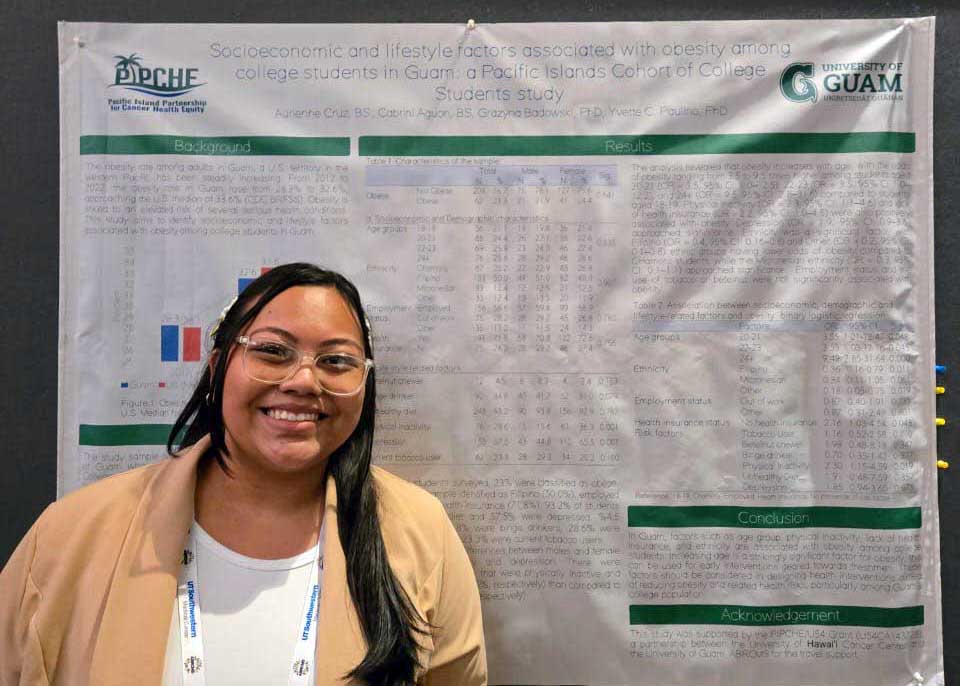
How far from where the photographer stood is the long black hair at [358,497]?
3.19ft

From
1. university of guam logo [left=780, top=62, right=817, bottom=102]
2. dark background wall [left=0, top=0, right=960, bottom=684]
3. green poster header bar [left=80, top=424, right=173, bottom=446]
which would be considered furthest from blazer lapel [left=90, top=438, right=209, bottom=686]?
university of guam logo [left=780, top=62, right=817, bottom=102]

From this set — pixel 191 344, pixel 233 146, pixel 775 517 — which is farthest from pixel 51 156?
pixel 775 517

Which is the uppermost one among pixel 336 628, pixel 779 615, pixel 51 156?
pixel 51 156

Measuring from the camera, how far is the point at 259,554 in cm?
101

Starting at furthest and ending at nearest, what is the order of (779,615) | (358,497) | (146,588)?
(779,615) < (358,497) < (146,588)

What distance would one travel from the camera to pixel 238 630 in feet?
3.13

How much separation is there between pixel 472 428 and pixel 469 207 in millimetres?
424

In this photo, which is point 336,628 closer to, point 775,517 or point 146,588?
point 146,588

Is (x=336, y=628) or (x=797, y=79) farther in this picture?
(x=797, y=79)

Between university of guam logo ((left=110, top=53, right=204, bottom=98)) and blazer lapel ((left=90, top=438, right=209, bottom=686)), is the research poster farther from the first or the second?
blazer lapel ((left=90, top=438, right=209, bottom=686))

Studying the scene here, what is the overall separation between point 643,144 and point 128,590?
1.13 meters

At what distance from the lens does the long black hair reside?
973mm

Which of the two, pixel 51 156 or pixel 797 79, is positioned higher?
pixel 797 79

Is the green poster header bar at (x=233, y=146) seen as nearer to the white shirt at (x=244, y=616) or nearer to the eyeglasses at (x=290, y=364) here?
the eyeglasses at (x=290, y=364)
